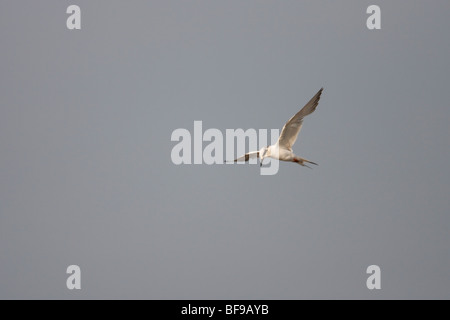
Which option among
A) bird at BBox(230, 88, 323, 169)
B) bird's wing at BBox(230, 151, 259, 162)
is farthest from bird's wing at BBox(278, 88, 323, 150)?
bird's wing at BBox(230, 151, 259, 162)

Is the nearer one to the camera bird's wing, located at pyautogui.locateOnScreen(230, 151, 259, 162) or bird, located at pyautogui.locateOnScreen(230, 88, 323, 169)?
bird, located at pyautogui.locateOnScreen(230, 88, 323, 169)

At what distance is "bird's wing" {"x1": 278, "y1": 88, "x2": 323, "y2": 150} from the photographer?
28.5 m

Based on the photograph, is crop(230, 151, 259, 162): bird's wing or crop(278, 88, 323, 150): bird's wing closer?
crop(278, 88, 323, 150): bird's wing

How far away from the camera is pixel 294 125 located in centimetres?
2919

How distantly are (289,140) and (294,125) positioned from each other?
0.68 meters

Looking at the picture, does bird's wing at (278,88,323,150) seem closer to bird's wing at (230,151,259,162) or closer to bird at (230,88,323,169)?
bird at (230,88,323,169)

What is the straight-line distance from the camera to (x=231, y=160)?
32219 mm

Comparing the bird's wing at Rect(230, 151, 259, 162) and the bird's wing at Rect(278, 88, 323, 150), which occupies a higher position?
the bird's wing at Rect(278, 88, 323, 150)

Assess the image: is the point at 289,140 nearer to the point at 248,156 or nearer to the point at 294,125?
the point at 294,125

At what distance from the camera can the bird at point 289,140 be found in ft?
93.9

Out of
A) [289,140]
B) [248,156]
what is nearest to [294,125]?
[289,140]

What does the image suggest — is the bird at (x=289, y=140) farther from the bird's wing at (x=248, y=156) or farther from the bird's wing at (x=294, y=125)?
the bird's wing at (x=248, y=156)
